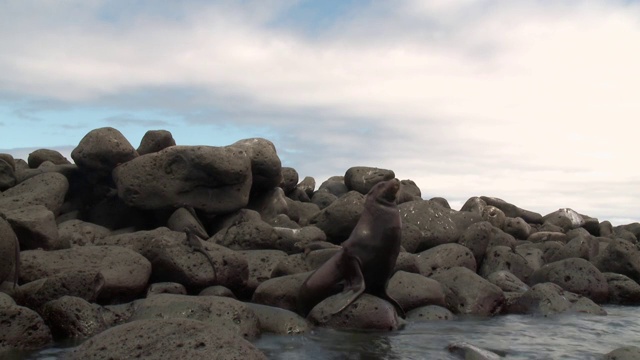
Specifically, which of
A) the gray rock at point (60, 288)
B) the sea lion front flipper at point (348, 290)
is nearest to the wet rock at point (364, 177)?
the sea lion front flipper at point (348, 290)

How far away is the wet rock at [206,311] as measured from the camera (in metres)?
9.72

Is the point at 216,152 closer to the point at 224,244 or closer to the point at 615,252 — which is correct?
the point at 224,244

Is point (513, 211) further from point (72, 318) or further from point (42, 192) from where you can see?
point (72, 318)

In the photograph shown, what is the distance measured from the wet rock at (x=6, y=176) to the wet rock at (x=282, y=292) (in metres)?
9.21

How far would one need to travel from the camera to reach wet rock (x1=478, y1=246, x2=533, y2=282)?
16.4m

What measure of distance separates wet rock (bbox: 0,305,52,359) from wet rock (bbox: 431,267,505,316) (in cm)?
643

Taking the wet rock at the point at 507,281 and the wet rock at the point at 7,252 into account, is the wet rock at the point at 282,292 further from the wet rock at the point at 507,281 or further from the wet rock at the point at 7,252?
the wet rock at the point at 507,281

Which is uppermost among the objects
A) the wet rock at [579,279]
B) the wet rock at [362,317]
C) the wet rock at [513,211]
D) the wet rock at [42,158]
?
the wet rock at [42,158]

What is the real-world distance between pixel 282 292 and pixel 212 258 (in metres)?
1.53

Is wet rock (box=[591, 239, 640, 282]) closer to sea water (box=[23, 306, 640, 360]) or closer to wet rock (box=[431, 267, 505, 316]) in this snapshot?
sea water (box=[23, 306, 640, 360])

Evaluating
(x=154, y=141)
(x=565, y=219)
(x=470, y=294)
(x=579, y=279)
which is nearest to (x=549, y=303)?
(x=470, y=294)

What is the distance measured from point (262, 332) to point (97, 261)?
3.41 metres

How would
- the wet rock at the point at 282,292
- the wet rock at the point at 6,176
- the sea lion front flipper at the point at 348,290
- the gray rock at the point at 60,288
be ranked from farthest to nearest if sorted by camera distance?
the wet rock at the point at 6,176
the wet rock at the point at 282,292
the sea lion front flipper at the point at 348,290
the gray rock at the point at 60,288

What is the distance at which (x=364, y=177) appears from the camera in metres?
22.3
